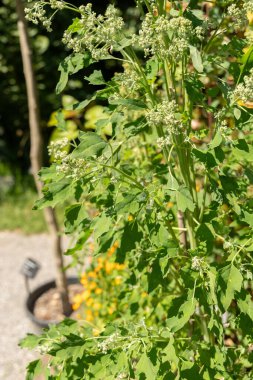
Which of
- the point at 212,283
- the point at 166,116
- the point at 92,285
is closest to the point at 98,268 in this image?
the point at 92,285

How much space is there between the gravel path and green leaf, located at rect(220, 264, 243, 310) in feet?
7.30

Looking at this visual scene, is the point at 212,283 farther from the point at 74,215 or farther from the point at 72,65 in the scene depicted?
the point at 72,65

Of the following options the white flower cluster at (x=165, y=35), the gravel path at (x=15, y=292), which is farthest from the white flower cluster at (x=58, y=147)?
the gravel path at (x=15, y=292)

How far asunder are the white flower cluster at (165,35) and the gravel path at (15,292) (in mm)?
2572

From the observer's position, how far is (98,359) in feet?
5.87

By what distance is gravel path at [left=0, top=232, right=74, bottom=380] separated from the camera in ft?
12.2

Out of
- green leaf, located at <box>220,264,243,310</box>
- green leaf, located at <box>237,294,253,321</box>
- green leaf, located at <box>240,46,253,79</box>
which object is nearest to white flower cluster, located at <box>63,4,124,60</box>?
green leaf, located at <box>240,46,253,79</box>

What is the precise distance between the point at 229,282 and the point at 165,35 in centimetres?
78

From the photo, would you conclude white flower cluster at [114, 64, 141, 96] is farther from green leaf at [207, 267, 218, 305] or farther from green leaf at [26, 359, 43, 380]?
green leaf at [26, 359, 43, 380]

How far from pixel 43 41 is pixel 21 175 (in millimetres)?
2079

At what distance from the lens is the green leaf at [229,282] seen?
5.04 feet

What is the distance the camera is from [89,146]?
60.1 inches

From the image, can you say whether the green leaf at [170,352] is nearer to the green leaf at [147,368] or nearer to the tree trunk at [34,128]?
the green leaf at [147,368]

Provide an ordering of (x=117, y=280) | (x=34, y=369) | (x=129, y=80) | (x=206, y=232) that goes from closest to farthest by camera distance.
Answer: (x=129, y=80) → (x=206, y=232) → (x=34, y=369) → (x=117, y=280)
